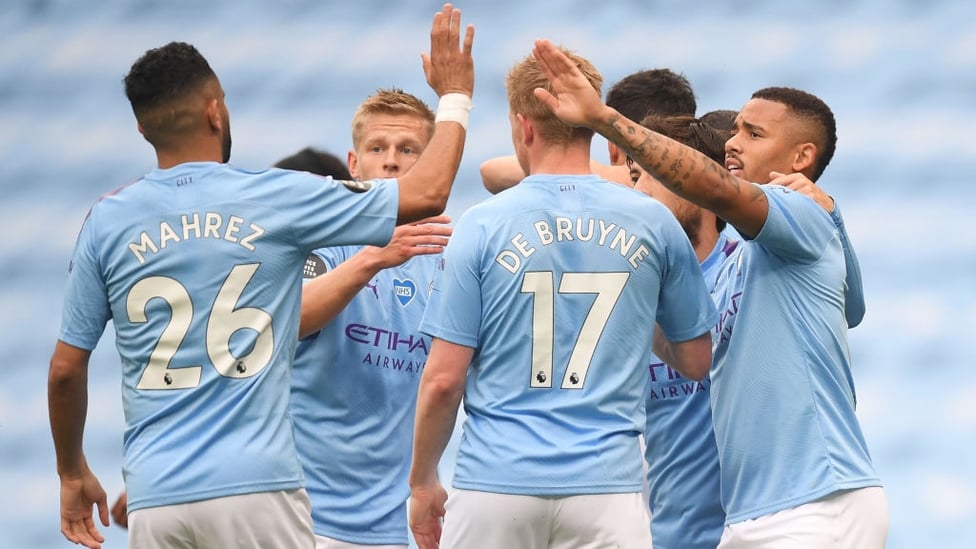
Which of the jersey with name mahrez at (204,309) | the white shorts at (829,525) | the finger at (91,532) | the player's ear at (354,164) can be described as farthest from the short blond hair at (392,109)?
the white shorts at (829,525)

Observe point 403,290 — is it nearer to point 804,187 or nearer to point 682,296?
point 682,296

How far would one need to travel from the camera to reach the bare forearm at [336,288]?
14.0ft

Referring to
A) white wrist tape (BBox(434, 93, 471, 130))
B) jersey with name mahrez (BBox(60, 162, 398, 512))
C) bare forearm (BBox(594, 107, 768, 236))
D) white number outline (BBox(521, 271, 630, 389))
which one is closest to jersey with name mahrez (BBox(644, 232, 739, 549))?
bare forearm (BBox(594, 107, 768, 236))

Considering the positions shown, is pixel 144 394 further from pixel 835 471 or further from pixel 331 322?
pixel 835 471

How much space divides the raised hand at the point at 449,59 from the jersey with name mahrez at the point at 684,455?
1088 mm


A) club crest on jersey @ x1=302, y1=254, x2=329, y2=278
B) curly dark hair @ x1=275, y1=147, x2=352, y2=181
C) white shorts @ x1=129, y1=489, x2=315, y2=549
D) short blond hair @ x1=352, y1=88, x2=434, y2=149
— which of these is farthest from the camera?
curly dark hair @ x1=275, y1=147, x2=352, y2=181

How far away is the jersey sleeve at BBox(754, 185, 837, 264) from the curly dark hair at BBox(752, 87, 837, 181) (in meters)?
0.53

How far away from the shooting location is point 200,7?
26.2 ft

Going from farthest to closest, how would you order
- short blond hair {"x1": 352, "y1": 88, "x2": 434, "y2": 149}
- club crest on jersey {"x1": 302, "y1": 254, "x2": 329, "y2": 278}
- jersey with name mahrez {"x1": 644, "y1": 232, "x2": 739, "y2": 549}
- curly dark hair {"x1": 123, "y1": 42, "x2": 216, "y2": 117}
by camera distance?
short blond hair {"x1": 352, "y1": 88, "x2": 434, "y2": 149}, club crest on jersey {"x1": 302, "y1": 254, "x2": 329, "y2": 278}, jersey with name mahrez {"x1": 644, "y1": 232, "x2": 739, "y2": 549}, curly dark hair {"x1": 123, "y1": 42, "x2": 216, "y2": 117}

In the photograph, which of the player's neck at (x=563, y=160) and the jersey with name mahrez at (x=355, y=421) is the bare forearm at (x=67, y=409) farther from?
the player's neck at (x=563, y=160)

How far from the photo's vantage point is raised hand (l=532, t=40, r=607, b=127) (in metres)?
3.71

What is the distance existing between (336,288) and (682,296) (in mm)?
1061

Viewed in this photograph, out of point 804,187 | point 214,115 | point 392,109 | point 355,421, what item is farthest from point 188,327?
point 804,187

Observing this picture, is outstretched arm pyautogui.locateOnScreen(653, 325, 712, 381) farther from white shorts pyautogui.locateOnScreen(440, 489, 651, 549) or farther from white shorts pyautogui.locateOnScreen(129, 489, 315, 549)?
white shorts pyautogui.locateOnScreen(129, 489, 315, 549)
